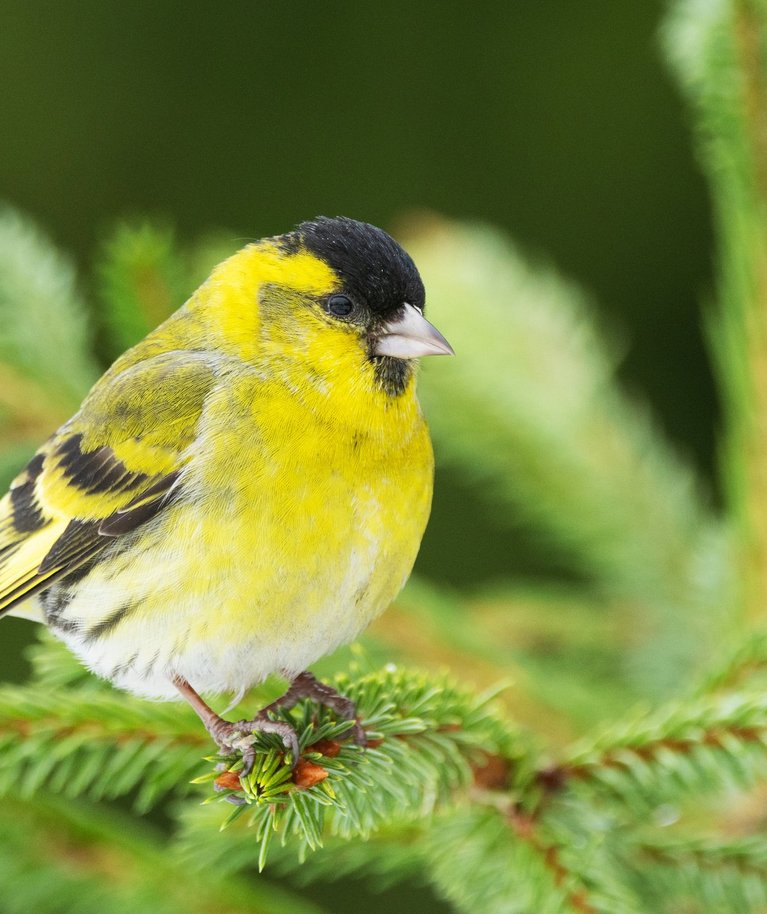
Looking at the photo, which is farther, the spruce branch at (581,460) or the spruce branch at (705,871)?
the spruce branch at (581,460)

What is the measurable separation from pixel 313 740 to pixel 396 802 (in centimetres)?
10

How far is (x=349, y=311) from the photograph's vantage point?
5.33ft

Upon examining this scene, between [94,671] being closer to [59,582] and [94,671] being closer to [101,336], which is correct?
[59,582]

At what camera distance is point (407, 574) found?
1500mm

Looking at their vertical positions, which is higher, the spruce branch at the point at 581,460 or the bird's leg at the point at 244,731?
the spruce branch at the point at 581,460

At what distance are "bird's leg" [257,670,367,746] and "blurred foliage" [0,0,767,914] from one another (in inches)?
0.6

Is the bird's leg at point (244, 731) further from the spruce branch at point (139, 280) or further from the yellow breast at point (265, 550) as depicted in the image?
the spruce branch at point (139, 280)

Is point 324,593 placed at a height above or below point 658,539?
below

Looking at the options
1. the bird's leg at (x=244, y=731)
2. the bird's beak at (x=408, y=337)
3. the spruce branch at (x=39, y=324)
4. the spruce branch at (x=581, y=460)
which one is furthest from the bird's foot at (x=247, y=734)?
the spruce branch at (x=581, y=460)

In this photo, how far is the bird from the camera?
1409 mm

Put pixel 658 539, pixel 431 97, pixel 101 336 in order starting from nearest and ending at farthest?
pixel 658 539 < pixel 101 336 < pixel 431 97

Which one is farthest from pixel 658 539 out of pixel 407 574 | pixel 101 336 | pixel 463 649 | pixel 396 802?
pixel 101 336

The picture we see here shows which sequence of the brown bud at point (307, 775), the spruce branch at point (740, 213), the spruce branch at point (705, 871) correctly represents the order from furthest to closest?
the spruce branch at point (740, 213), the spruce branch at point (705, 871), the brown bud at point (307, 775)

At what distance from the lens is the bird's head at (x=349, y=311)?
159cm
